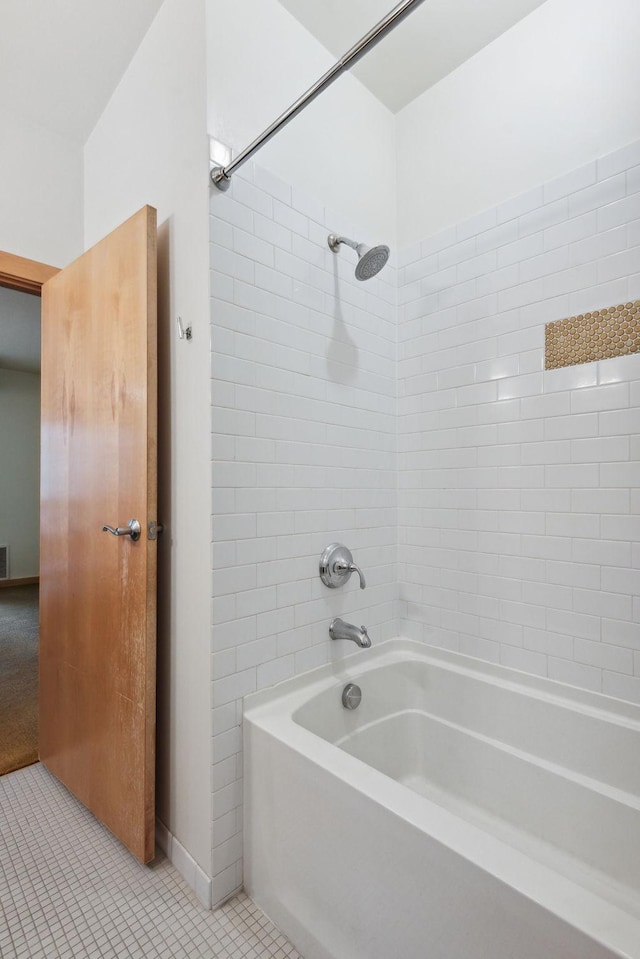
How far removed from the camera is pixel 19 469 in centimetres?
600

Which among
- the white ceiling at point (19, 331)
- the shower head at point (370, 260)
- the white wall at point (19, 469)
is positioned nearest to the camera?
the shower head at point (370, 260)

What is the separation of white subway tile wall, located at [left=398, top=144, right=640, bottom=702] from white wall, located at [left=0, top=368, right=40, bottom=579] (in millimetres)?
5614

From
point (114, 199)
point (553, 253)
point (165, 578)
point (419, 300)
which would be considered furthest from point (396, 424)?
point (114, 199)

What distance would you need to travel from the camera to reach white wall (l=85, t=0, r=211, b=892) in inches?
55.0

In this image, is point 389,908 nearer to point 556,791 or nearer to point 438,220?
point 556,791

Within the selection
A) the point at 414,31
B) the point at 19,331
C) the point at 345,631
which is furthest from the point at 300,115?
the point at 19,331

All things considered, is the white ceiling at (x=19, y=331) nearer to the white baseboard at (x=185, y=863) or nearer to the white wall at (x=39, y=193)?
the white wall at (x=39, y=193)

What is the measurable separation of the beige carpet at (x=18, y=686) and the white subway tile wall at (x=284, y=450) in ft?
4.46

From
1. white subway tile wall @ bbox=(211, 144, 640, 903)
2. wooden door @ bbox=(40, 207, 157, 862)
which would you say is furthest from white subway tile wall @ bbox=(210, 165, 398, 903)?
wooden door @ bbox=(40, 207, 157, 862)

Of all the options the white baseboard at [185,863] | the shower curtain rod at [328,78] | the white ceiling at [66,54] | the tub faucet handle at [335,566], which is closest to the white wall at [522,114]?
the shower curtain rod at [328,78]

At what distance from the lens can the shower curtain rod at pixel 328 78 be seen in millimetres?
900

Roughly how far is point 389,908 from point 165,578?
1043 mm

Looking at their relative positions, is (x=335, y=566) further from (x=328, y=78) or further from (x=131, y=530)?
(x=328, y=78)

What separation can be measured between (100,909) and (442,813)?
3.54 feet
